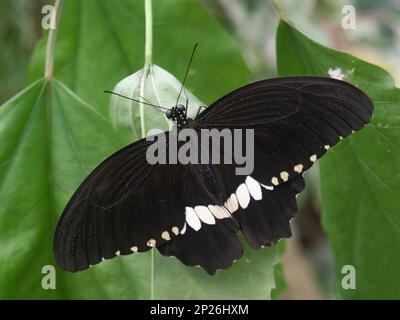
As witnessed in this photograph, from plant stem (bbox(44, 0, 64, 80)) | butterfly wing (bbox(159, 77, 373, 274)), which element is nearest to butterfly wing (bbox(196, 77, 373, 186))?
butterfly wing (bbox(159, 77, 373, 274))

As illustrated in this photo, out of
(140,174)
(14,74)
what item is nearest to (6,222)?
(140,174)

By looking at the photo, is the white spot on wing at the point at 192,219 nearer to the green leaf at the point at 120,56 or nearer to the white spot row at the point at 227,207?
the white spot row at the point at 227,207

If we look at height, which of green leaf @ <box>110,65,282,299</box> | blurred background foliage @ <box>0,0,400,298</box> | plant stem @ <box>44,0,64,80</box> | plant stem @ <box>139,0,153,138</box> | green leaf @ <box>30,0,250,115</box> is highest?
blurred background foliage @ <box>0,0,400,298</box>

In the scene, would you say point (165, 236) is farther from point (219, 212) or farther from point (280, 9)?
point (280, 9)

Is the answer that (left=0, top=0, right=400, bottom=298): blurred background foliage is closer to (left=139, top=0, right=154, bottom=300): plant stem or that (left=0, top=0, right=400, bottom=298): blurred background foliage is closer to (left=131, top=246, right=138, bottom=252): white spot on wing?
(left=139, top=0, right=154, bottom=300): plant stem

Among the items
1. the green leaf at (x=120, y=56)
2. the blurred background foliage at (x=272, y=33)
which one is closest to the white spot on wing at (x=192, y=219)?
the green leaf at (x=120, y=56)

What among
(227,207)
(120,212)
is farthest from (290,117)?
(120,212)
